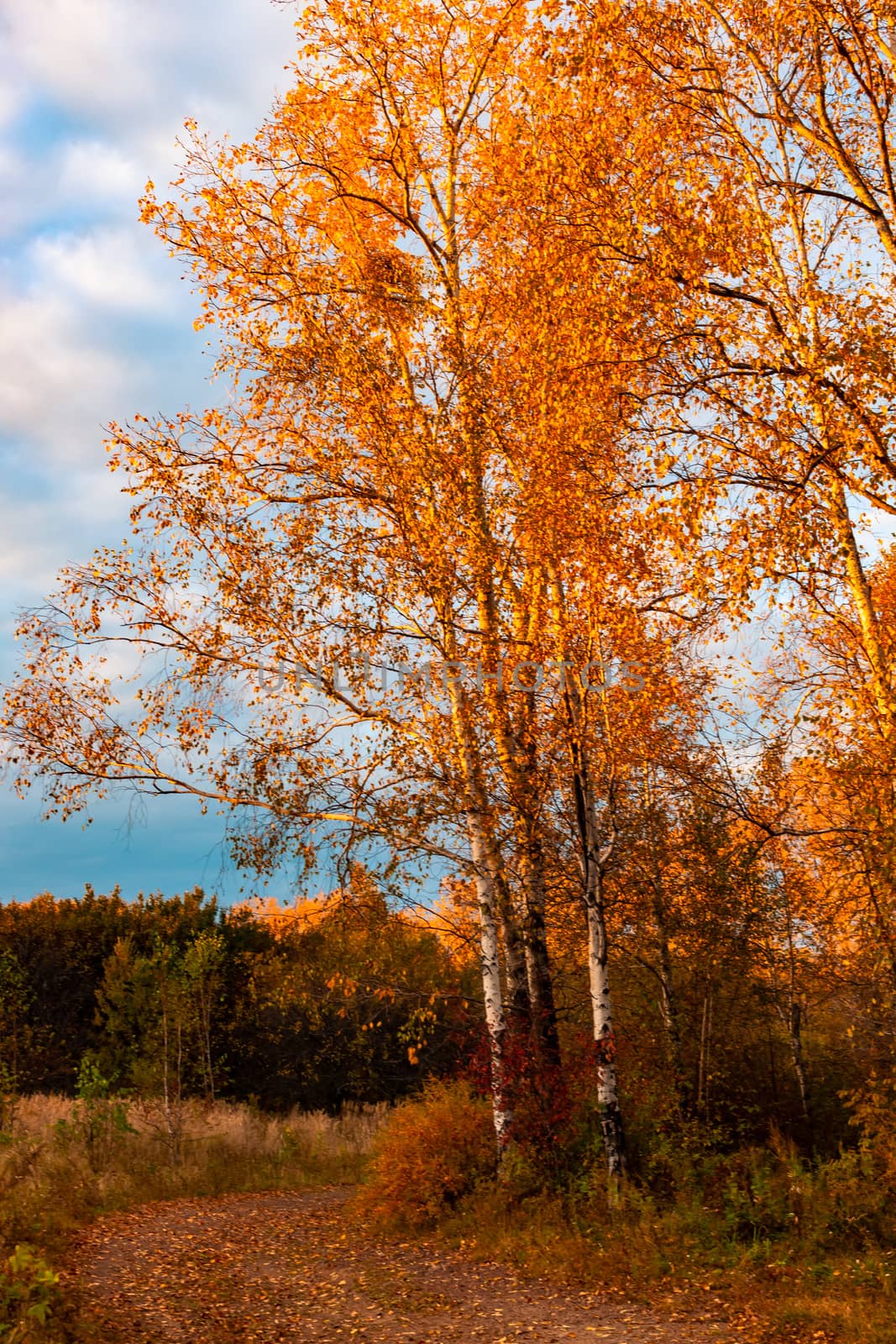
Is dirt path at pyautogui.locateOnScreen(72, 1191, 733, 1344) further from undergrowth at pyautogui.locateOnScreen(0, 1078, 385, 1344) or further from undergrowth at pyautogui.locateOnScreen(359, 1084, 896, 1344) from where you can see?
undergrowth at pyautogui.locateOnScreen(0, 1078, 385, 1344)

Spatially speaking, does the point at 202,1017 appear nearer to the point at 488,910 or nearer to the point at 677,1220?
the point at 488,910

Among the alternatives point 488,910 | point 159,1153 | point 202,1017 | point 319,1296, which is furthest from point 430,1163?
point 202,1017

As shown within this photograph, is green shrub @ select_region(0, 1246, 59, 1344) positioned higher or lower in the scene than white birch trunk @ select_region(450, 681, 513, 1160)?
lower

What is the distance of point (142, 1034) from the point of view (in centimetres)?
2256

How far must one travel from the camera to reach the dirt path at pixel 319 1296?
727 cm

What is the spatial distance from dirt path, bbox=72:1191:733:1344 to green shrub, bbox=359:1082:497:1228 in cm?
46

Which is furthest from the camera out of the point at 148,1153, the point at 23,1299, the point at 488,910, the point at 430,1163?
the point at 148,1153

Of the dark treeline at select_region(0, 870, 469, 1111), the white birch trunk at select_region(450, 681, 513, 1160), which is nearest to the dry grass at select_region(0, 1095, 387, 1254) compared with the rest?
the dark treeline at select_region(0, 870, 469, 1111)

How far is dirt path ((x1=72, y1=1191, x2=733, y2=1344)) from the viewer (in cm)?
727

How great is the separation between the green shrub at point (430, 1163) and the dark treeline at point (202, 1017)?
807 cm

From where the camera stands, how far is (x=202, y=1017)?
74.2 feet

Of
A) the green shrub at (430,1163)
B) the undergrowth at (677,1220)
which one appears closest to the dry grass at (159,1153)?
the green shrub at (430,1163)

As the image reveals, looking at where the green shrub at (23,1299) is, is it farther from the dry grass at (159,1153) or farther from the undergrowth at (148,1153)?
the dry grass at (159,1153)

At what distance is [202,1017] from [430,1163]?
43.6ft
